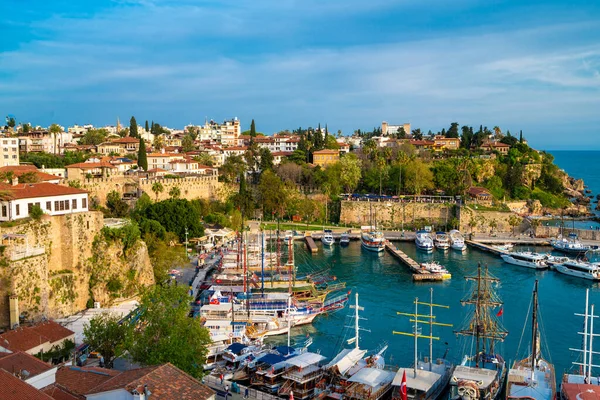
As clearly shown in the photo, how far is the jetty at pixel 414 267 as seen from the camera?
42.5 meters

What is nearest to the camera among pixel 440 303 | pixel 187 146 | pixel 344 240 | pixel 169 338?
pixel 169 338

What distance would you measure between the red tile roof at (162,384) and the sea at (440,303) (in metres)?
13.4

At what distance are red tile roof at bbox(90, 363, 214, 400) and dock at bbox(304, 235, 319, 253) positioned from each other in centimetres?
3720

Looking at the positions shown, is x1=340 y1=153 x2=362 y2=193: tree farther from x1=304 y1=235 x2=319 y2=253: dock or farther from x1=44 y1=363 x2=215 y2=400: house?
x1=44 y1=363 x2=215 y2=400: house

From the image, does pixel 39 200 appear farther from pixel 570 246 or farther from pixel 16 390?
pixel 570 246

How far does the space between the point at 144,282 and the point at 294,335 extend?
9.57m

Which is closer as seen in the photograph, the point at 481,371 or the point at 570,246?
the point at 481,371

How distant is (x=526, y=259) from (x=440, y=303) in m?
15.2

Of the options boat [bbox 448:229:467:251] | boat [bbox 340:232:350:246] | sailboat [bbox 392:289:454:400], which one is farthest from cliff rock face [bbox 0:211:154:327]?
boat [bbox 448:229:467:251]

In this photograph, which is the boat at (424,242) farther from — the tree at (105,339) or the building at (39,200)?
the tree at (105,339)

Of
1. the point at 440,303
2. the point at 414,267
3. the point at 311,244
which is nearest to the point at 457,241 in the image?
the point at 414,267

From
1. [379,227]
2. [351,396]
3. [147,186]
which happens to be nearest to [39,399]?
[351,396]

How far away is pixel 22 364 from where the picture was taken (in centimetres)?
1673

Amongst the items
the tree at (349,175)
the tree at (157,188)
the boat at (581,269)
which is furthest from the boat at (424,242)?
the tree at (157,188)
